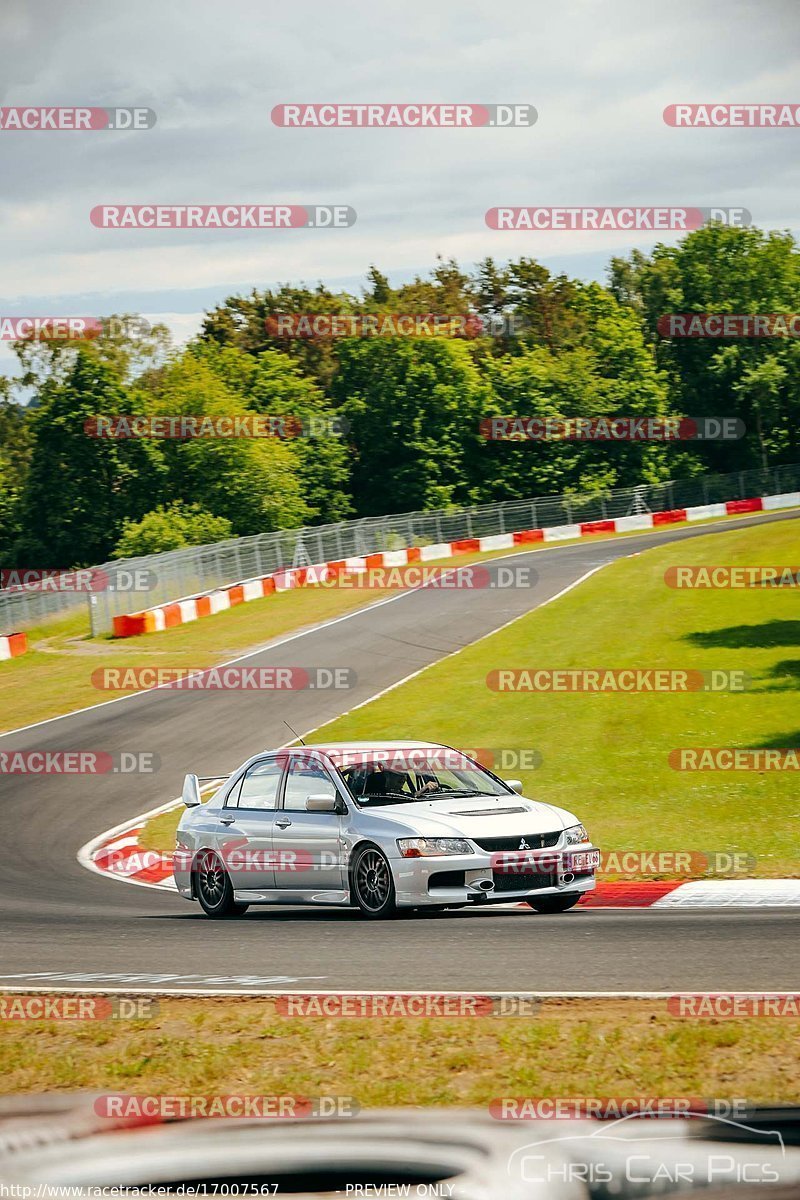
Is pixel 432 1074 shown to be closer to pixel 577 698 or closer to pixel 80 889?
pixel 80 889

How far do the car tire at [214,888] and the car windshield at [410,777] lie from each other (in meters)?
1.49

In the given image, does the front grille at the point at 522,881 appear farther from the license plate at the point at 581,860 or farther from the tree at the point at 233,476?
the tree at the point at 233,476

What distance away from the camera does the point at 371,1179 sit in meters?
3.41

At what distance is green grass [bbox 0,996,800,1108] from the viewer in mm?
6320

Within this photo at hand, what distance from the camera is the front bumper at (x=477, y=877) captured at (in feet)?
37.8

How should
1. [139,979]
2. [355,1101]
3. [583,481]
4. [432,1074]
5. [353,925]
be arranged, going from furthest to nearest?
[583,481] → [353,925] → [139,979] → [432,1074] → [355,1101]

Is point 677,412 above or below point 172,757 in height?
above

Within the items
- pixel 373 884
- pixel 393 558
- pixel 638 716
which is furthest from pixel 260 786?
pixel 393 558

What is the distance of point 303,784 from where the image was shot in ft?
42.2

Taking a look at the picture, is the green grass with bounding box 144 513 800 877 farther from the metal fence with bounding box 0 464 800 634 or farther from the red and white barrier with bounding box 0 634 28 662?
the red and white barrier with bounding box 0 634 28 662

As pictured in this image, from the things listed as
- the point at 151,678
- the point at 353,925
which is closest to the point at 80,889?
the point at 353,925

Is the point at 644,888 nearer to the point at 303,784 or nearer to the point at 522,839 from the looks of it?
the point at 522,839

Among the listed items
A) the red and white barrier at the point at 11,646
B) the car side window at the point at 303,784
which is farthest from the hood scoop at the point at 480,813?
the red and white barrier at the point at 11,646

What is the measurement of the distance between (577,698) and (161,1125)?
22.6 meters
